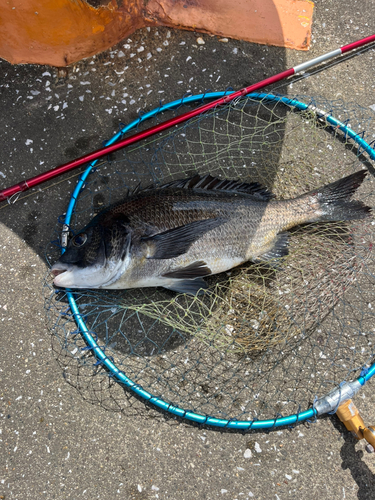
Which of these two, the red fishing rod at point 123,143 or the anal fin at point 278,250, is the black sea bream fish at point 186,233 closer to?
the anal fin at point 278,250

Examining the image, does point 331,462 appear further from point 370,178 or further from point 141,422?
point 370,178

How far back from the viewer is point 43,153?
3453 millimetres

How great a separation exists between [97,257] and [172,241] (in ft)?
1.88

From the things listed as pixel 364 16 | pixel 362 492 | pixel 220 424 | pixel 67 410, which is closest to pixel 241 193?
pixel 220 424

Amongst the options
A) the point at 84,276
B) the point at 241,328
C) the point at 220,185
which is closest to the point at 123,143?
the point at 220,185

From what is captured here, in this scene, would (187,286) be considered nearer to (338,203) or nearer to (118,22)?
(338,203)

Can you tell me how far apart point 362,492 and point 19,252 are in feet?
11.5

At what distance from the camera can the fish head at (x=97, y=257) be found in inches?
105

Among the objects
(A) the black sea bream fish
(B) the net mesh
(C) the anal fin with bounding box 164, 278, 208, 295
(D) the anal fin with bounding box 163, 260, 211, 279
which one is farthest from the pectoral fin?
(B) the net mesh

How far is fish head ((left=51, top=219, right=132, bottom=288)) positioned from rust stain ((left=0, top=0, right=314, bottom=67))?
206 centimetres

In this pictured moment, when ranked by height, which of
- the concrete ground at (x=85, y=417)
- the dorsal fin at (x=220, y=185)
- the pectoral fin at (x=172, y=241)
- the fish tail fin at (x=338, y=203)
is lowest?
the concrete ground at (x=85, y=417)

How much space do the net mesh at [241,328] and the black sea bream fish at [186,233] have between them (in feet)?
0.66

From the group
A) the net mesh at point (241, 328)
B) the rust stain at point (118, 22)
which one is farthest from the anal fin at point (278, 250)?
the rust stain at point (118, 22)

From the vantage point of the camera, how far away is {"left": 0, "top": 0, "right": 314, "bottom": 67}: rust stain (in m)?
3.29
